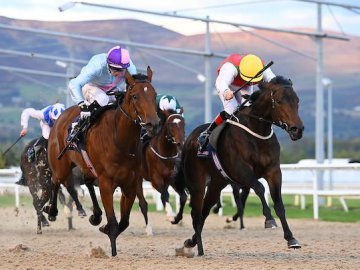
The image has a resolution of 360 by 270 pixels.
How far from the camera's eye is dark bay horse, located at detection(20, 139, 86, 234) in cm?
1592

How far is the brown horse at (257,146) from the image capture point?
11383 millimetres

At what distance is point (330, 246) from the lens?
44.5 feet

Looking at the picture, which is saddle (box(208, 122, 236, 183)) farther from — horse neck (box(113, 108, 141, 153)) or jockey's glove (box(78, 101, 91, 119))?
jockey's glove (box(78, 101, 91, 119))

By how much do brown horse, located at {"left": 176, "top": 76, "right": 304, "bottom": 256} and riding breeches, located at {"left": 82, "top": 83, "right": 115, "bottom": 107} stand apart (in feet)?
4.89

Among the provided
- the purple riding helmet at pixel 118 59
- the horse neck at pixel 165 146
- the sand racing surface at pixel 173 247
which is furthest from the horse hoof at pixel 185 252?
the horse neck at pixel 165 146

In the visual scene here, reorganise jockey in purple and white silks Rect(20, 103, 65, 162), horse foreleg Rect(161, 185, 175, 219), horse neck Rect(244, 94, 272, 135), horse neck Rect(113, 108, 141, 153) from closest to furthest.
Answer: horse neck Rect(244, 94, 272, 135), horse neck Rect(113, 108, 141, 153), horse foreleg Rect(161, 185, 175, 219), jockey in purple and white silks Rect(20, 103, 65, 162)

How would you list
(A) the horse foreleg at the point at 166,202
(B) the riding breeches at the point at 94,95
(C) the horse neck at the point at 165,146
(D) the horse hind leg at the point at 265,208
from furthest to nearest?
(C) the horse neck at the point at 165,146, (A) the horse foreleg at the point at 166,202, (B) the riding breeches at the point at 94,95, (D) the horse hind leg at the point at 265,208

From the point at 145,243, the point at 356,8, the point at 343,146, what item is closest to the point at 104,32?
the point at 356,8

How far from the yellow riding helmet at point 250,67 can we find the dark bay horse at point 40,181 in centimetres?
442

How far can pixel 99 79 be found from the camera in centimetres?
1308

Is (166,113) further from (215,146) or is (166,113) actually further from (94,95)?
(215,146)

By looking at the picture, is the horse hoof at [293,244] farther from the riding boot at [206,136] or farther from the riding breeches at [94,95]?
the riding breeches at [94,95]

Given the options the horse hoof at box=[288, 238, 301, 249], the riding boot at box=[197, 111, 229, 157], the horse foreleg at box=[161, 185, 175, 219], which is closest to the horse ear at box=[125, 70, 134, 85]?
the riding boot at box=[197, 111, 229, 157]

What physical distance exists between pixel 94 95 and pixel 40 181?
11.5ft
